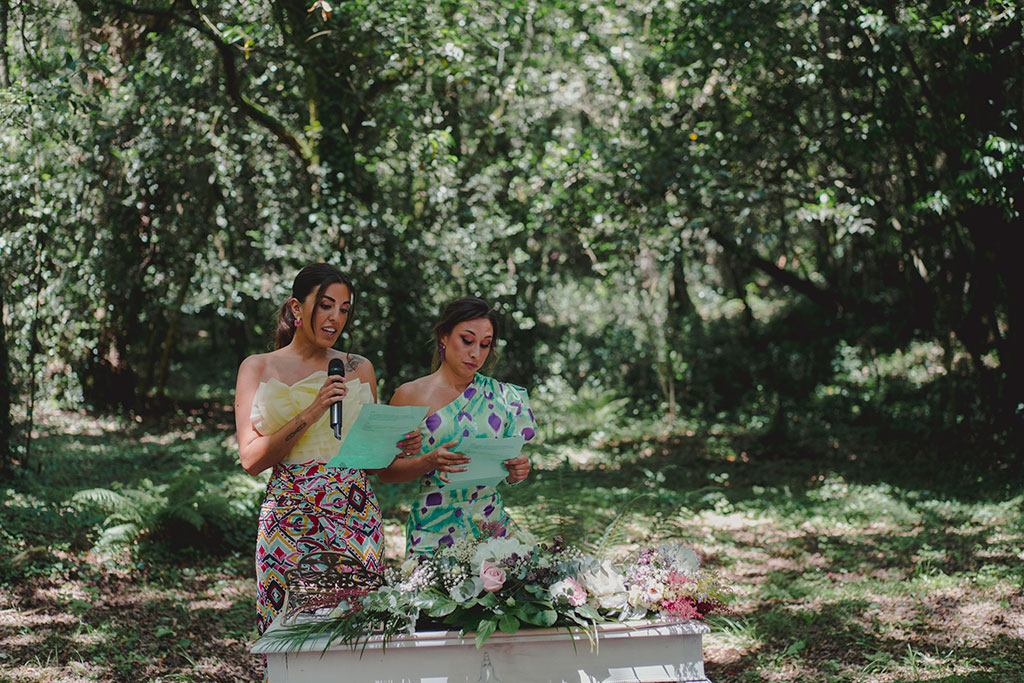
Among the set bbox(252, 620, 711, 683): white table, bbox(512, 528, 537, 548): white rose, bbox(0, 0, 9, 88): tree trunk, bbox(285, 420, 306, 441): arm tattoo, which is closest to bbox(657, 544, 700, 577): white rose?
bbox(252, 620, 711, 683): white table

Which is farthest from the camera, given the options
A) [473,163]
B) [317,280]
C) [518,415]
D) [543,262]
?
[543,262]

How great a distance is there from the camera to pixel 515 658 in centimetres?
253

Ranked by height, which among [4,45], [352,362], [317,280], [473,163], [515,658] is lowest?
[515,658]

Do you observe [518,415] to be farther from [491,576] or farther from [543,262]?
[543,262]

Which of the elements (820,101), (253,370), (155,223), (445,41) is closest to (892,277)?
(820,101)

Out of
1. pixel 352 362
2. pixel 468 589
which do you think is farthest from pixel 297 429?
pixel 468 589

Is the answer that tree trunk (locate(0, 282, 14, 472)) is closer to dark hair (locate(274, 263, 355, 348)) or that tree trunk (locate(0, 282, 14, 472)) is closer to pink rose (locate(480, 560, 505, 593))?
dark hair (locate(274, 263, 355, 348))

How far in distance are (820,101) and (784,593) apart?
7.23 meters

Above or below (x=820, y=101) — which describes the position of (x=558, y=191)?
below

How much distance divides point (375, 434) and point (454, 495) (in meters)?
0.52

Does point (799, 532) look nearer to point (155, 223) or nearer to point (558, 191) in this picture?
point (558, 191)

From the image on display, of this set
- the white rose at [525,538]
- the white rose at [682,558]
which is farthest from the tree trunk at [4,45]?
the white rose at [682,558]

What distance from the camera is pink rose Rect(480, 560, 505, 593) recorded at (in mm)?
2604

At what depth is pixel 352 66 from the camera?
834 cm
